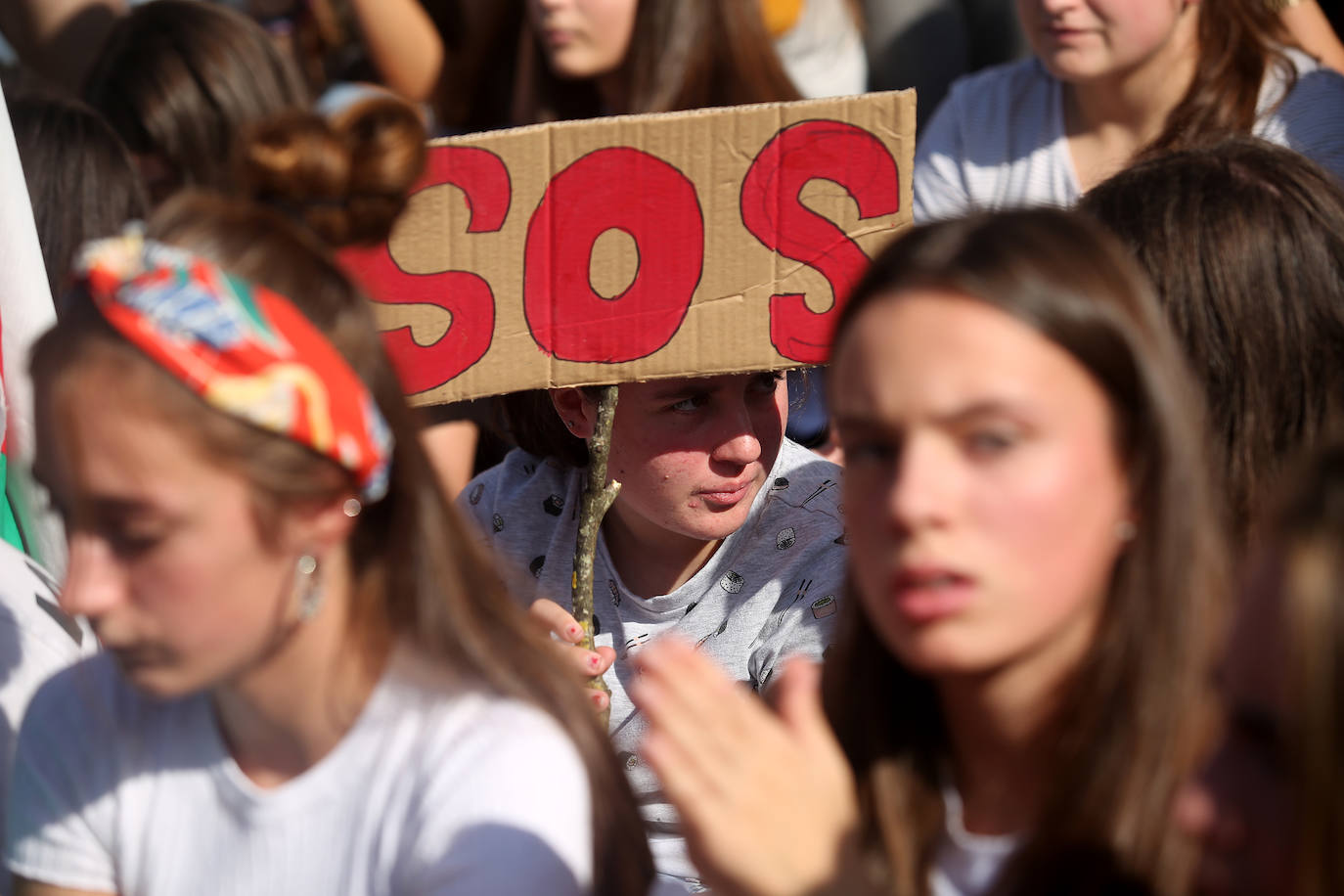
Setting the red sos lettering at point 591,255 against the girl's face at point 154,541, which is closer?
the girl's face at point 154,541

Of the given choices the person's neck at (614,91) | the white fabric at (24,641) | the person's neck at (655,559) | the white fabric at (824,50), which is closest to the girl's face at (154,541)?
the white fabric at (24,641)

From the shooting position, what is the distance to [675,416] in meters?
2.18

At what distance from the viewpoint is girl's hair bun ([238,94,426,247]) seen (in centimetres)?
145

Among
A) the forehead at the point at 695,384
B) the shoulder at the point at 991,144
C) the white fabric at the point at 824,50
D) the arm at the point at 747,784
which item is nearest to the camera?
the arm at the point at 747,784

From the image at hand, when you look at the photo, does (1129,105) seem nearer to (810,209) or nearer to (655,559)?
(810,209)

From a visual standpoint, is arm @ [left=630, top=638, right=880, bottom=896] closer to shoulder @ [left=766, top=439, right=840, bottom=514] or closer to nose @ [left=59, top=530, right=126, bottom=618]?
nose @ [left=59, top=530, right=126, bottom=618]

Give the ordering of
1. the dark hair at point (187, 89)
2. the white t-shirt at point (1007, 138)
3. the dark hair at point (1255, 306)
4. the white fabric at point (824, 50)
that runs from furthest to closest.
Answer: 1. the white fabric at point (824, 50)
2. the dark hair at point (187, 89)
3. the white t-shirt at point (1007, 138)
4. the dark hair at point (1255, 306)

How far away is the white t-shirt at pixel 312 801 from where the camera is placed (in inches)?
54.2

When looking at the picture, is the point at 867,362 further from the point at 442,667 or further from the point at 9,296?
the point at 9,296

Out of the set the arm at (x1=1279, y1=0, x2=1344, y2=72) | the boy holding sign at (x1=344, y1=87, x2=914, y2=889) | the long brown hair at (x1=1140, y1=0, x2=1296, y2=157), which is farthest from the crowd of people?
the arm at (x1=1279, y1=0, x2=1344, y2=72)

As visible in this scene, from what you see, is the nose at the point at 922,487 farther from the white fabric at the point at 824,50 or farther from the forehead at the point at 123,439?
the white fabric at the point at 824,50

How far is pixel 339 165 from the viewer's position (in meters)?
1.45

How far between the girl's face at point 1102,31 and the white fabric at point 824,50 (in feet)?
2.64

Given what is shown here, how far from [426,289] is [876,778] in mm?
975
